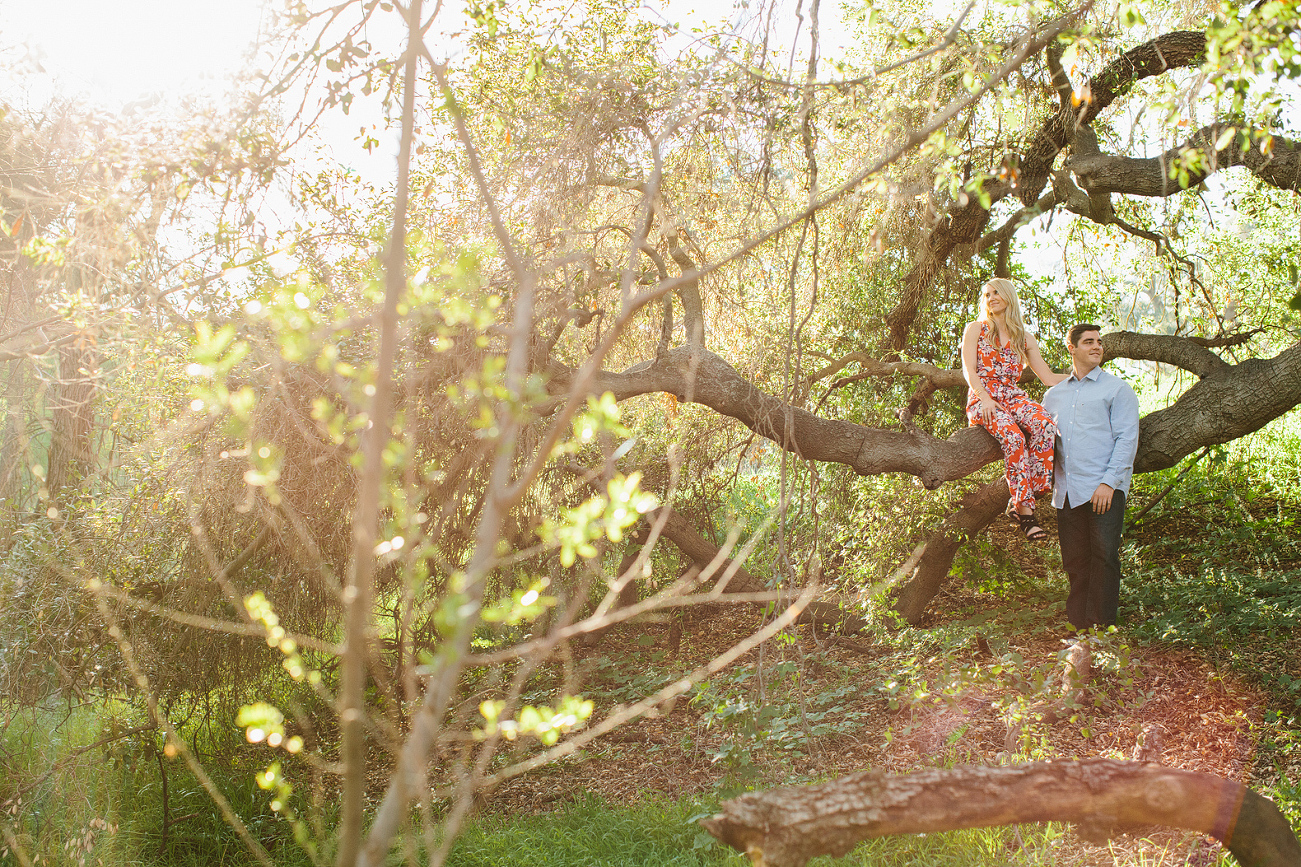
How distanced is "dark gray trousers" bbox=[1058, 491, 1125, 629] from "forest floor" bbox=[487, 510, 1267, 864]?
22 centimetres

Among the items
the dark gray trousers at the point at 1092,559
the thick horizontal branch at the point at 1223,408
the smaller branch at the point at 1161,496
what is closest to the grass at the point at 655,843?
the dark gray trousers at the point at 1092,559

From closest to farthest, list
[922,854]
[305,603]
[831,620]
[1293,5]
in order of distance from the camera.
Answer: [1293,5], [922,854], [305,603], [831,620]

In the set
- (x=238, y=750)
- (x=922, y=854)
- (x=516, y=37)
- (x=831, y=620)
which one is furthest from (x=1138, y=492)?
(x=238, y=750)

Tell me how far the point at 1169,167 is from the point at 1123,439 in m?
1.80

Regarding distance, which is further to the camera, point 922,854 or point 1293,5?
point 922,854

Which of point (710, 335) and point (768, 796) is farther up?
point (710, 335)

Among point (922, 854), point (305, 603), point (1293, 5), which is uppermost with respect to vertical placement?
point (1293, 5)

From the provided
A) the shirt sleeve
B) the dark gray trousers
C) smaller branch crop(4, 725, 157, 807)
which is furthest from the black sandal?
smaller branch crop(4, 725, 157, 807)

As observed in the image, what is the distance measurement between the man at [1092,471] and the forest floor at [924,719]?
0.35 meters

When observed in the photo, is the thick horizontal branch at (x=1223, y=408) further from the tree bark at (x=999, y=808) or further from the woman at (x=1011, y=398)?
the tree bark at (x=999, y=808)

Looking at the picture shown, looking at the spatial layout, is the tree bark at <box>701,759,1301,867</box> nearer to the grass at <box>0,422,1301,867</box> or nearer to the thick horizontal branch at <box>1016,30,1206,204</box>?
the grass at <box>0,422,1301,867</box>

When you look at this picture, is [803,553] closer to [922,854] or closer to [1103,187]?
[922,854]

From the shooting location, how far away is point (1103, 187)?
5.64 m

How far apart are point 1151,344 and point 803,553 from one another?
2.71m
